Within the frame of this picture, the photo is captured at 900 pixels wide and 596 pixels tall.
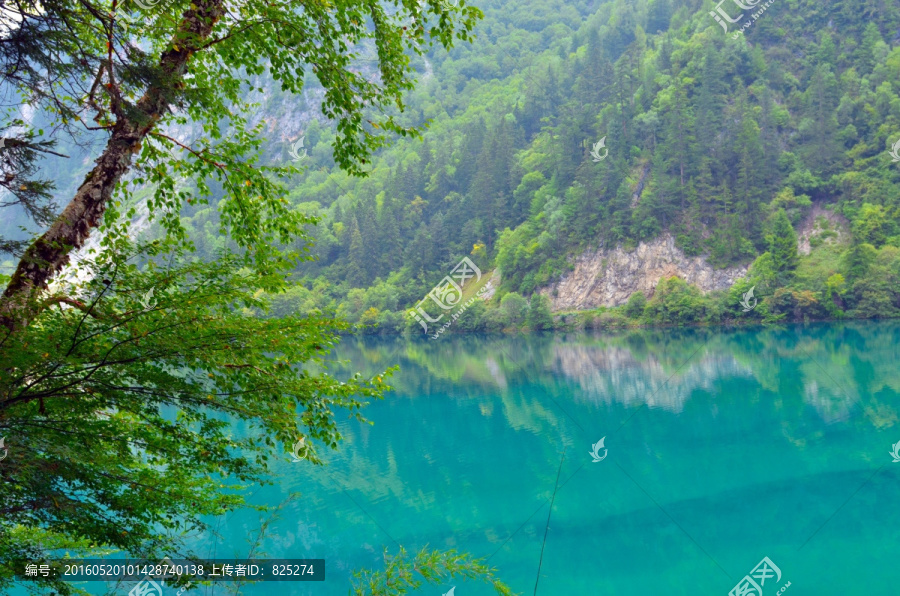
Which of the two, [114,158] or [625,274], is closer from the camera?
[114,158]

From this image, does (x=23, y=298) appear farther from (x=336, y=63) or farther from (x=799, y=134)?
(x=799, y=134)

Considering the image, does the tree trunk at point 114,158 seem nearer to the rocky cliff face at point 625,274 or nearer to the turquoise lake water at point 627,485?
the turquoise lake water at point 627,485

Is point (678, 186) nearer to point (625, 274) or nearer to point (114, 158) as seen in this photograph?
point (625, 274)

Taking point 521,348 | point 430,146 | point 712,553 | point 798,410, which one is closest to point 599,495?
point 712,553

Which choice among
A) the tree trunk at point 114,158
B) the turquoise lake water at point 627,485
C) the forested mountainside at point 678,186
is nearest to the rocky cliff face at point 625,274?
the forested mountainside at point 678,186

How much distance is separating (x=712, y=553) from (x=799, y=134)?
266 feet

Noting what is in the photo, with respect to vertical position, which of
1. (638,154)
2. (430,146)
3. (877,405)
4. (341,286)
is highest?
(430,146)

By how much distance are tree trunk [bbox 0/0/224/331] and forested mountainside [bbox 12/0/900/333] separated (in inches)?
1970

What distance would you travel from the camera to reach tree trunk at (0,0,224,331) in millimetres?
4175

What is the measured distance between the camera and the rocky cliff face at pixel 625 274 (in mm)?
70312

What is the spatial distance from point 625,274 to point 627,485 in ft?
194

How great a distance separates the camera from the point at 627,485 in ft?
61.1

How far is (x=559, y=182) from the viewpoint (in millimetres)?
89438

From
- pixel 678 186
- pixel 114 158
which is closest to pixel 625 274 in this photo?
pixel 678 186
